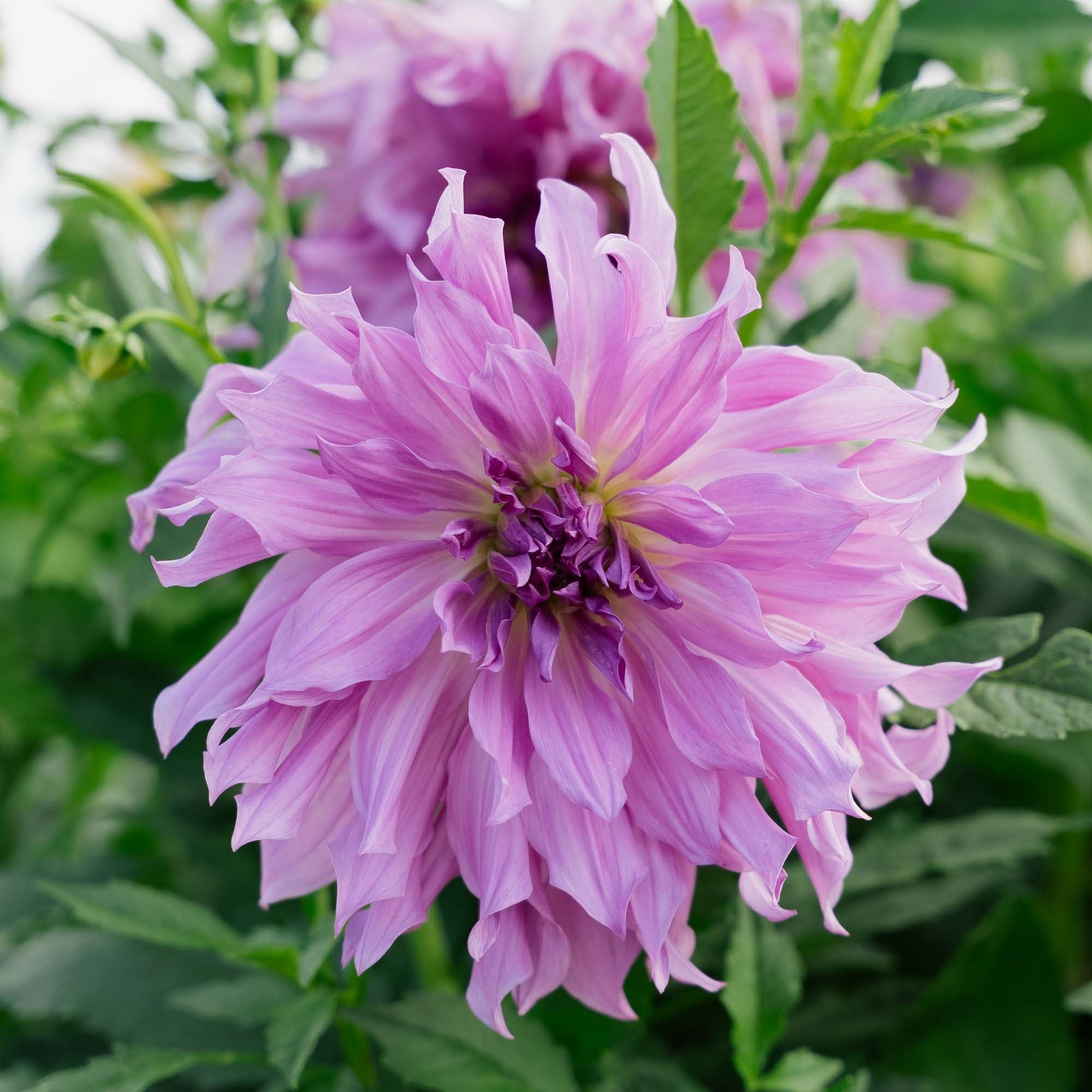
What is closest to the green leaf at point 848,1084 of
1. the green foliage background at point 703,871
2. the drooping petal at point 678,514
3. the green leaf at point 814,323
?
the green foliage background at point 703,871

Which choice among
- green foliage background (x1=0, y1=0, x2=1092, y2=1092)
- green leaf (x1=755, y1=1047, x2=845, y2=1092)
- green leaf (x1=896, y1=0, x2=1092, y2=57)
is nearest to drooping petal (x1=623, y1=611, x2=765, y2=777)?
green foliage background (x1=0, y1=0, x2=1092, y2=1092)

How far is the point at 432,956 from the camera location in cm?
61

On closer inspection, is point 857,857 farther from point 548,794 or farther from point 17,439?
point 17,439

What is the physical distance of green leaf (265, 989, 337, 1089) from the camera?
43 cm

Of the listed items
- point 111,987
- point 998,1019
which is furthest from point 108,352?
point 998,1019

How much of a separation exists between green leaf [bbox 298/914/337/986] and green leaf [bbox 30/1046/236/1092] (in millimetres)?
104

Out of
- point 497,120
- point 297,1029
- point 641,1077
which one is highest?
point 497,120

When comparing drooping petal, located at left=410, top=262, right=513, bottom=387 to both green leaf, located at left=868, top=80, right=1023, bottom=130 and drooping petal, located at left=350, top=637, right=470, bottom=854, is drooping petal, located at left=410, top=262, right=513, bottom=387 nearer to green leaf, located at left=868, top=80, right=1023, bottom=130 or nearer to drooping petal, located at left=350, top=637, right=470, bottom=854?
drooping petal, located at left=350, top=637, right=470, bottom=854

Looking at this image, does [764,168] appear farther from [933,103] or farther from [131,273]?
[131,273]

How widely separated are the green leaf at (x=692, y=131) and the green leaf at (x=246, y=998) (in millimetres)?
387

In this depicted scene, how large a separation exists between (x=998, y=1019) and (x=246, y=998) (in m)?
0.48

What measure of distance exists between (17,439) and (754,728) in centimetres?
59

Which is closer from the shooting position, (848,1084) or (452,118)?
(848,1084)

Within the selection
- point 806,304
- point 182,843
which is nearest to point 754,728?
point 806,304
